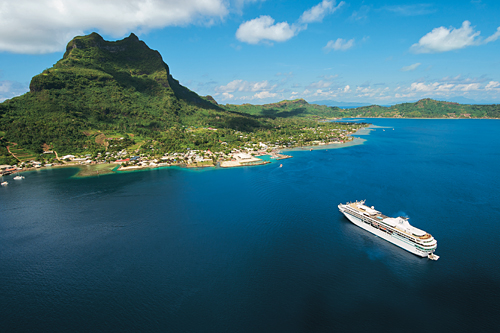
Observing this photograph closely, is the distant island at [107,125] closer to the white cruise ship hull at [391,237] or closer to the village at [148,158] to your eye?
the village at [148,158]

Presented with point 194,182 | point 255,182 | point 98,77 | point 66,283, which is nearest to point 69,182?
point 194,182

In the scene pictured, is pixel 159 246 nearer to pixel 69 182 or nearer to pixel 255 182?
pixel 255 182

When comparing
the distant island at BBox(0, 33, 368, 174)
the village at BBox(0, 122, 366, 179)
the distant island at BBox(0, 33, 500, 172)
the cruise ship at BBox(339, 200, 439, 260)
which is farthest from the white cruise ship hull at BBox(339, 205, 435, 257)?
the distant island at BBox(0, 33, 368, 174)

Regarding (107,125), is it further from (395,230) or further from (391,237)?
(395,230)

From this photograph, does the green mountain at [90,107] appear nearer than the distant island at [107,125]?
No

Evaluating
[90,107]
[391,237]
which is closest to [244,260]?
[391,237]

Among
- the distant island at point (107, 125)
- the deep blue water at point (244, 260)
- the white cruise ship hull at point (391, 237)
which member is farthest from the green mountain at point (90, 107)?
the white cruise ship hull at point (391, 237)

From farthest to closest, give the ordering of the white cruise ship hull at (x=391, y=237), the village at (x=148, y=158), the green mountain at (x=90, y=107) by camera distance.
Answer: the green mountain at (x=90, y=107) → the village at (x=148, y=158) → the white cruise ship hull at (x=391, y=237)
